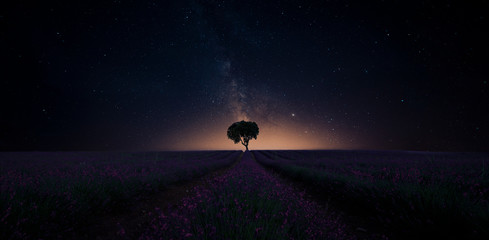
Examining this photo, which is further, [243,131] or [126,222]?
[243,131]

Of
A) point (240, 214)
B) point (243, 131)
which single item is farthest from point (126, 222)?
point (243, 131)

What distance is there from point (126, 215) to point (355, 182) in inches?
238

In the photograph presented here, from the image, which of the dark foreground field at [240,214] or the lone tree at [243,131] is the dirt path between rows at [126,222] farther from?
the lone tree at [243,131]

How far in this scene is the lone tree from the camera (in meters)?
48.2

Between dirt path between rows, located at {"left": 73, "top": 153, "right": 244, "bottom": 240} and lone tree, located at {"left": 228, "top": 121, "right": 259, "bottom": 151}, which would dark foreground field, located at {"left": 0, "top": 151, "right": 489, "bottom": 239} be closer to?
dirt path between rows, located at {"left": 73, "top": 153, "right": 244, "bottom": 240}

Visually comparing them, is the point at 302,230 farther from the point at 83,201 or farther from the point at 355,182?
the point at 83,201

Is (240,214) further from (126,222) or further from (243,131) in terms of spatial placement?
(243,131)

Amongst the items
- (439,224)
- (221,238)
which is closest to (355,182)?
(439,224)

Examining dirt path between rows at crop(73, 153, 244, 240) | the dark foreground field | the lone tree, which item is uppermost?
the lone tree

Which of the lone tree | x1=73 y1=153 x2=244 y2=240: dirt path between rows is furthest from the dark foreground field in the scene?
the lone tree

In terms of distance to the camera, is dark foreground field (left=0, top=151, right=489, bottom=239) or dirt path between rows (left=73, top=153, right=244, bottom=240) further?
dirt path between rows (left=73, top=153, right=244, bottom=240)

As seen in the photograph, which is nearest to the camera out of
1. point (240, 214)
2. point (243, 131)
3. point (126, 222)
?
point (240, 214)

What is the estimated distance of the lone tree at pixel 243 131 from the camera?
48.2 m

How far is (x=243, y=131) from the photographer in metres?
48.3
